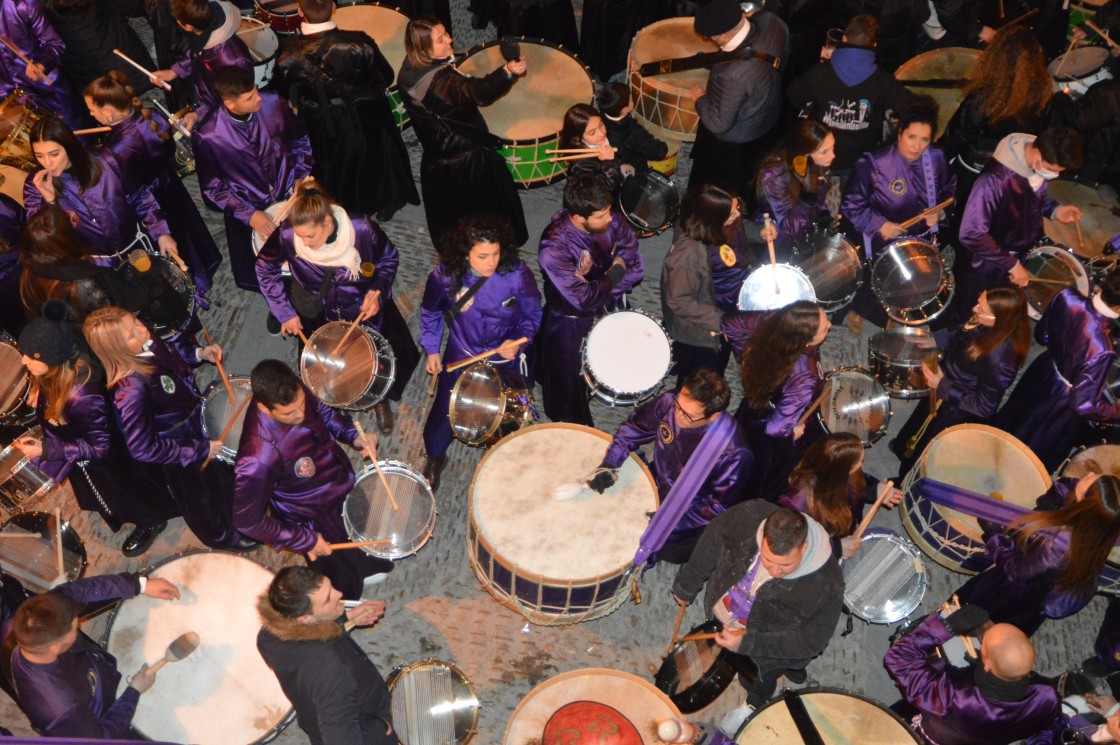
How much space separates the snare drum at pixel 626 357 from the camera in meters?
5.32

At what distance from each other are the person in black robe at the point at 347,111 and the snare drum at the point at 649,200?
1801 mm

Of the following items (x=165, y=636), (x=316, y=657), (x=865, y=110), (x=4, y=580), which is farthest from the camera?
(x=865, y=110)

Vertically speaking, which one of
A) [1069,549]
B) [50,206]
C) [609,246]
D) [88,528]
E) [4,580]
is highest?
[50,206]

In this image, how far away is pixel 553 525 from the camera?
4691 mm

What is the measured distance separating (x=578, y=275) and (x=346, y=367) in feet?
4.70

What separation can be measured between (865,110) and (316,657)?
4.91m

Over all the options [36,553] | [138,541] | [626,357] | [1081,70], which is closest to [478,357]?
[626,357]

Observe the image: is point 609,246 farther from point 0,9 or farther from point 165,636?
point 0,9

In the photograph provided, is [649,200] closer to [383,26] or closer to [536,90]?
[536,90]

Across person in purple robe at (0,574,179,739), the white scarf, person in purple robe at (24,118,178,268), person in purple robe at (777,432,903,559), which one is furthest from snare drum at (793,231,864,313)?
person in purple robe at (0,574,179,739)

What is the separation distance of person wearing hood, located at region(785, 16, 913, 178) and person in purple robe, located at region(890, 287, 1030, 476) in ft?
5.69

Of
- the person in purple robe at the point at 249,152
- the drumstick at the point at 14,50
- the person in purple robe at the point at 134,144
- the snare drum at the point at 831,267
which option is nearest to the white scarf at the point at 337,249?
the person in purple robe at the point at 249,152

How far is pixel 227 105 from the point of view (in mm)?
5645

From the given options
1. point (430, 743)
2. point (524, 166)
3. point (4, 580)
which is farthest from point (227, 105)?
point (430, 743)
